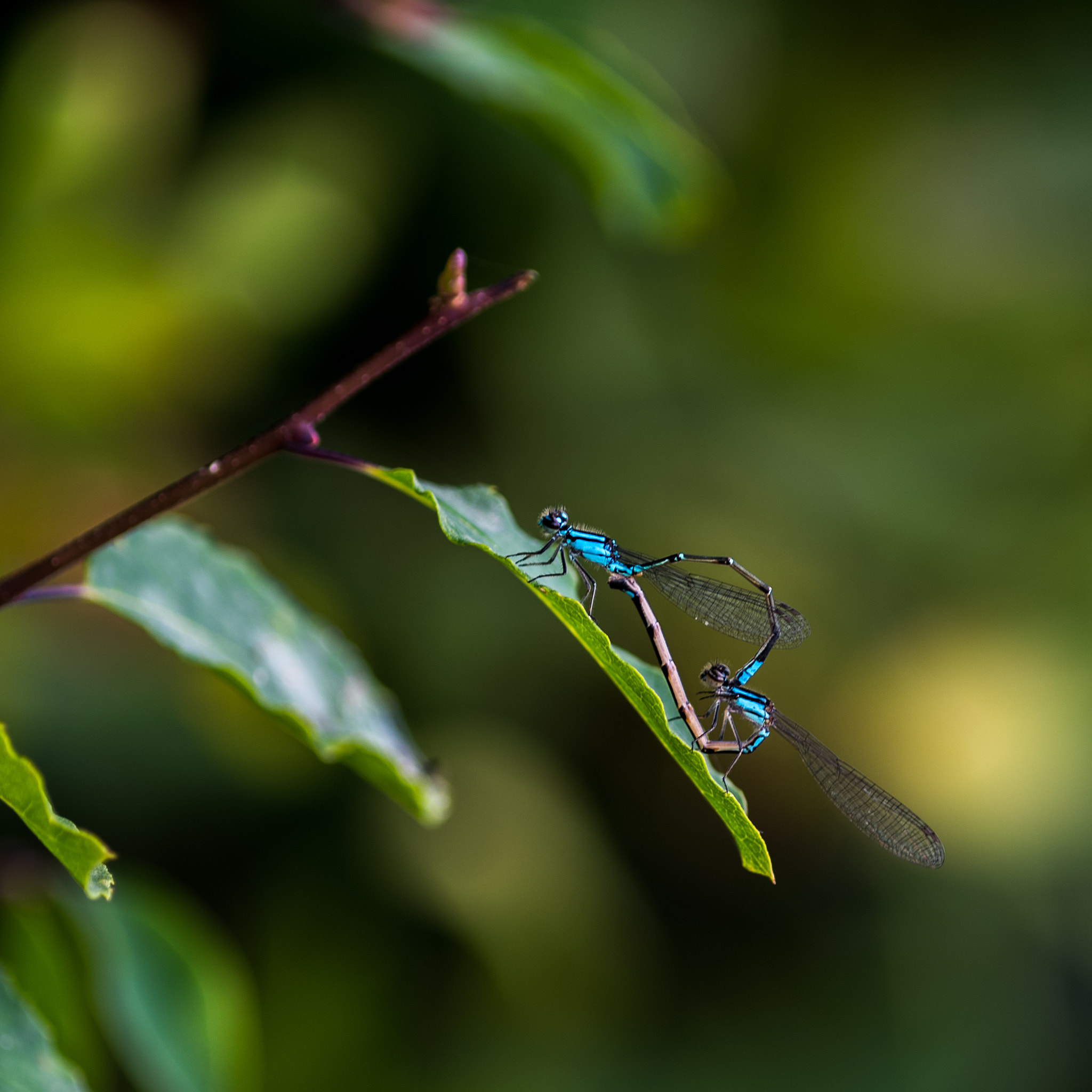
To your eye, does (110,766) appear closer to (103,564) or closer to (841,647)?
(103,564)

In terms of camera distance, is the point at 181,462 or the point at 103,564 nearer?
the point at 103,564

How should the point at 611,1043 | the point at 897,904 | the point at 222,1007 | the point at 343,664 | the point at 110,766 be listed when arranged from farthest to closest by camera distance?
the point at 897,904 → the point at 611,1043 → the point at 110,766 → the point at 222,1007 → the point at 343,664

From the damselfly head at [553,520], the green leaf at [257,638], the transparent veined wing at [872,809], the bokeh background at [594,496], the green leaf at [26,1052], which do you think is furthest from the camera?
the bokeh background at [594,496]

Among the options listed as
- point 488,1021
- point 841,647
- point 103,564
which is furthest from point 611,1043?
point 103,564

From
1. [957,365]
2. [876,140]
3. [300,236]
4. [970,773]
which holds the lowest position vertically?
[970,773]

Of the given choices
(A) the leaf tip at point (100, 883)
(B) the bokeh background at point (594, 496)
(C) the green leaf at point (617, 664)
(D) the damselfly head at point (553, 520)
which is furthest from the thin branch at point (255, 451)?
(B) the bokeh background at point (594, 496)

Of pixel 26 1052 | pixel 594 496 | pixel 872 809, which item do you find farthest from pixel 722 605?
pixel 594 496

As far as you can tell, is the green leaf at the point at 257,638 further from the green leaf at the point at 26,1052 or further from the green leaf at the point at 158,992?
the green leaf at the point at 158,992
